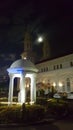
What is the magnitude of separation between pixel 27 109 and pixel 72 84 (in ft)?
118

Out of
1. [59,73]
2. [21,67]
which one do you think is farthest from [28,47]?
[21,67]

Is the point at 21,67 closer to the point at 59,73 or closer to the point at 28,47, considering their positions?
the point at 59,73

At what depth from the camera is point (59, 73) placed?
178ft

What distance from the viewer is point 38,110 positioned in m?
15.7

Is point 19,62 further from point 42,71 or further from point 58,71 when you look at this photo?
point 42,71

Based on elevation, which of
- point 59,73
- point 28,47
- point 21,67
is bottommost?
point 21,67

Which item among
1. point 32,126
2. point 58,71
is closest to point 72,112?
point 32,126

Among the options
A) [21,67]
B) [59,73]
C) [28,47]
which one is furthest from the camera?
[28,47]

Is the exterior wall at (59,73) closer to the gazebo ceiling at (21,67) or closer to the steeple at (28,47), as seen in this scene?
the steeple at (28,47)

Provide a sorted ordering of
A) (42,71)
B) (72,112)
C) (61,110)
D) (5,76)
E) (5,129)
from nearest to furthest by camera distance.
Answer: (5,129) → (61,110) → (72,112) → (42,71) → (5,76)

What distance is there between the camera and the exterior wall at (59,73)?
51188mm

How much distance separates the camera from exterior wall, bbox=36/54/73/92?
51188mm

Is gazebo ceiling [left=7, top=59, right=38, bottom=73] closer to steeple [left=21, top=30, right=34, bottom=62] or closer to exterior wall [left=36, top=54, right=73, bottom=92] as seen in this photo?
exterior wall [left=36, top=54, right=73, bottom=92]

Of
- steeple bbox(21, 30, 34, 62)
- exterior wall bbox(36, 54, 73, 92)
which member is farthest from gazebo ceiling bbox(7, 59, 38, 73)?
steeple bbox(21, 30, 34, 62)
